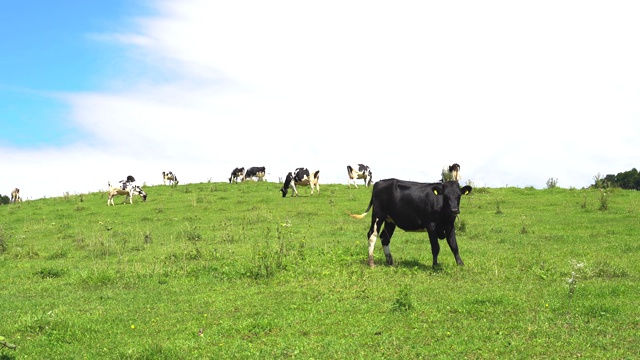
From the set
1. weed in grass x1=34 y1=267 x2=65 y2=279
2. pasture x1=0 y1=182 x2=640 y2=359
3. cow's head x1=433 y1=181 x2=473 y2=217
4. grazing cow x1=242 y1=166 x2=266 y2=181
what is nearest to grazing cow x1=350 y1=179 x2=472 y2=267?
cow's head x1=433 y1=181 x2=473 y2=217

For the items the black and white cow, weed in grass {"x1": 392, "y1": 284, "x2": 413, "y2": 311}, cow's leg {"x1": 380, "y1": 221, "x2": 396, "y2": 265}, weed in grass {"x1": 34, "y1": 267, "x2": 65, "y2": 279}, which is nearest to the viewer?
weed in grass {"x1": 392, "y1": 284, "x2": 413, "y2": 311}

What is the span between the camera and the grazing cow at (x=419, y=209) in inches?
559

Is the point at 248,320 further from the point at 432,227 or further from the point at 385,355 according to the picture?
the point at 432,227

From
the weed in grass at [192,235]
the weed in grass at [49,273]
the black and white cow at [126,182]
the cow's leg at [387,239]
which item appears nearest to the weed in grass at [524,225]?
the cow's leg at [387,239]

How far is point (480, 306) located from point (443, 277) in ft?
9.21

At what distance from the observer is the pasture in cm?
878

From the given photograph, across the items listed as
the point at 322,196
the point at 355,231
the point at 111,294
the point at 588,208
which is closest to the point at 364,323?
the point at 111,294

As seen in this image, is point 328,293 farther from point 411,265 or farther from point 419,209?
point 419,209

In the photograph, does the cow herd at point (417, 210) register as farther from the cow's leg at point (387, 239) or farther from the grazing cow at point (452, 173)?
the grazing cow at point (452, 173)

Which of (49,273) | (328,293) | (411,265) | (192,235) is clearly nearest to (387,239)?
(411,265)

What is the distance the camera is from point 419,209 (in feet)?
47.9

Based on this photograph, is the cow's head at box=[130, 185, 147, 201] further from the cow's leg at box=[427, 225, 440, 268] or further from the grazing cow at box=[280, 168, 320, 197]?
the cow's leg at box=[427, 225, 440, 268]

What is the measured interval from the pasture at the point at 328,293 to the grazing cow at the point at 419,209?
76cm

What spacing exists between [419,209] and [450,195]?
0.95 m
